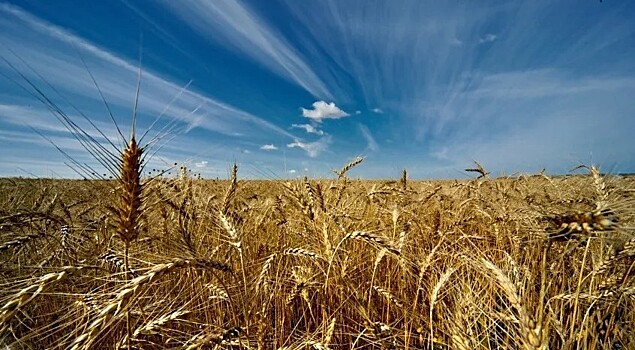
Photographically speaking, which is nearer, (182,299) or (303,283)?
(303,283)

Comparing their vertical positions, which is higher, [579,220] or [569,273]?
[579,220]

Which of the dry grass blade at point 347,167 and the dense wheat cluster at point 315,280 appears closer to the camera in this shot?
the dense wheat cluster at point 315,280

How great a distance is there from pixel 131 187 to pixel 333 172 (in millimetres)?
3477

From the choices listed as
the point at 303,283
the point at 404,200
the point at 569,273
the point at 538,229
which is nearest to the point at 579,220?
the point at 538,229

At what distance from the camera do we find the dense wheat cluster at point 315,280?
5.00 ft

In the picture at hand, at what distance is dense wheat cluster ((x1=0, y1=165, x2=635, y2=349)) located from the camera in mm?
1523

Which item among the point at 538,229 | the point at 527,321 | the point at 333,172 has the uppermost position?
the point at 333,172

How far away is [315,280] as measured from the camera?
2.82 metres

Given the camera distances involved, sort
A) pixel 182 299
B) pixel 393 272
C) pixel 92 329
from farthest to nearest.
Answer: pixel 393 272
pixel 182 299
pixel 92 329

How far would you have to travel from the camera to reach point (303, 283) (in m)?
2.53

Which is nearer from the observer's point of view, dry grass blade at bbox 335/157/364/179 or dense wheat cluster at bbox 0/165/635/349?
dense wheat cluster at bbox 0/165/635/349

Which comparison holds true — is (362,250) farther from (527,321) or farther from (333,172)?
(527,321)

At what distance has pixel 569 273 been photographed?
10.9 ft

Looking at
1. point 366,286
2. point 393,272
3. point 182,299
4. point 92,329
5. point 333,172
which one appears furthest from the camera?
point 333,172
